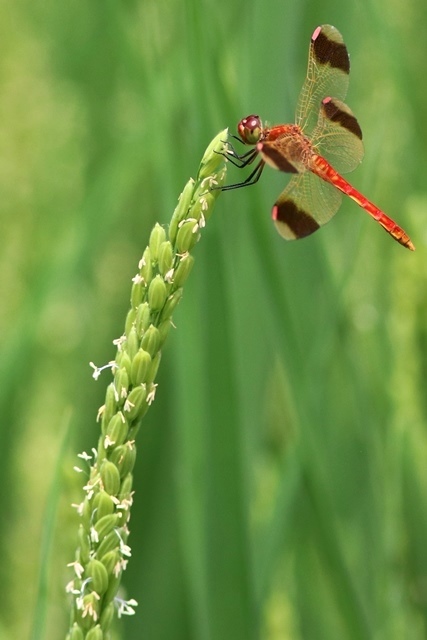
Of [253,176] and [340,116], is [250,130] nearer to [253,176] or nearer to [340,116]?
[253,176]

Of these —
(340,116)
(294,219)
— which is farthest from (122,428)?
(340,116)

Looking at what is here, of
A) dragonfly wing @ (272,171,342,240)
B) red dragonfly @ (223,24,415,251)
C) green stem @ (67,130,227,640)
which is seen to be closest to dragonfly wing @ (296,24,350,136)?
red dragonfly @ (223,24,415,251)

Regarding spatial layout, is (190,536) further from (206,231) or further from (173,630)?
(206,231)

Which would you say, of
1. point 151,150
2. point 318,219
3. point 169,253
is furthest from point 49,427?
point 169,253

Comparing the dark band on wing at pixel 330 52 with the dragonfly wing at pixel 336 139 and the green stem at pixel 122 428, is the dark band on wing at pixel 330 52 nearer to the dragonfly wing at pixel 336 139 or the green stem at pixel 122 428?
the dragonfly wing at pixel 336 139

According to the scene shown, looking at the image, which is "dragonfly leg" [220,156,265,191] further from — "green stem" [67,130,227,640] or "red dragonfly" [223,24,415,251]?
"green stem" [67,130,227,640]

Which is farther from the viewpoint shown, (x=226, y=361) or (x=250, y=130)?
(x=250, y=130)

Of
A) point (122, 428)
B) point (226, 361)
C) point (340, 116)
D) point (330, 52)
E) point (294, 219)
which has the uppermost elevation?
point (330, 52)
